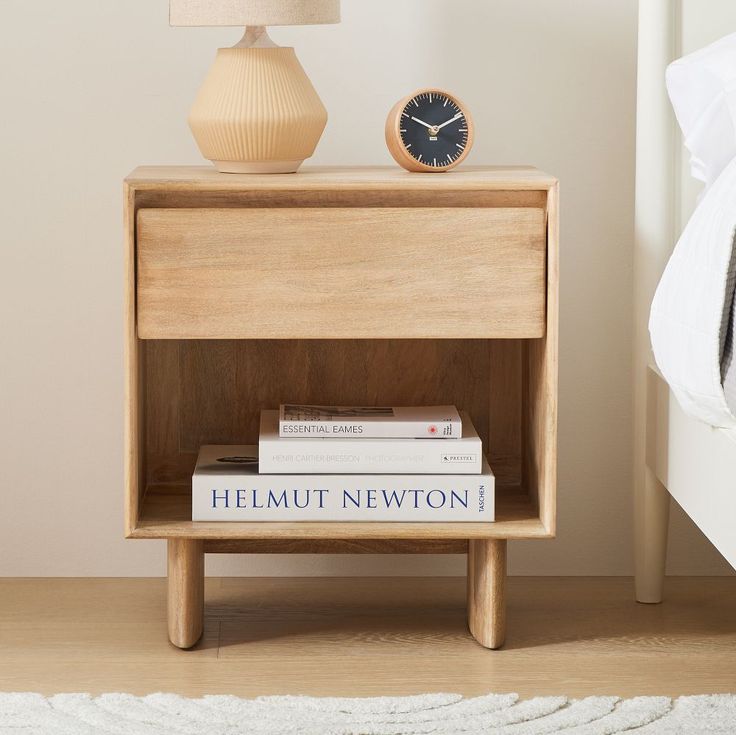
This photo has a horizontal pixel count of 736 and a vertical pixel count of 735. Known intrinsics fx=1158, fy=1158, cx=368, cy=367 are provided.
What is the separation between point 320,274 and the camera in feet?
4.65

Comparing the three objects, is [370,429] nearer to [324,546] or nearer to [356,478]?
[356,478]

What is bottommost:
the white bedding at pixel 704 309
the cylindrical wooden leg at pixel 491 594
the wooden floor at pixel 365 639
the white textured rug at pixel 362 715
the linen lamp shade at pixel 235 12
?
the wooden floor at pixel 365 639

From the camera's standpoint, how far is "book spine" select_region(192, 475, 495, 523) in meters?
1.49

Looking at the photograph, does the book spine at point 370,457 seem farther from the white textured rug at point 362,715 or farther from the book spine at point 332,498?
the white textured rug at point 362,715

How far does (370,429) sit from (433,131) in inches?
15.9

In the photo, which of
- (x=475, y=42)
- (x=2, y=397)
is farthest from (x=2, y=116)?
(x=475, y=42)

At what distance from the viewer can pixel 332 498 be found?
149 centimetres

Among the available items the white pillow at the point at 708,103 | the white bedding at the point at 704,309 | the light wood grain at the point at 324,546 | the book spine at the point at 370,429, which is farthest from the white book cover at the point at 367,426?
the white pillow at the point at 708,103

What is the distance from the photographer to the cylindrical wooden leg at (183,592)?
59.7 inches

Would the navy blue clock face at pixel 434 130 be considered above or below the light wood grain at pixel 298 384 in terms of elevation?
above

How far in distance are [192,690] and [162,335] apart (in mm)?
434

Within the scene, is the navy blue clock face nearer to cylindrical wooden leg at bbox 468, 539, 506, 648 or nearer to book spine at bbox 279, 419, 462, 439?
book spine at bbox 279, 419, 462, 439

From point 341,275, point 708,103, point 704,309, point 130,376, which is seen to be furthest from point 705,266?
point 130,376

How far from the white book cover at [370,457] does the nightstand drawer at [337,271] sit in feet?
0.52
